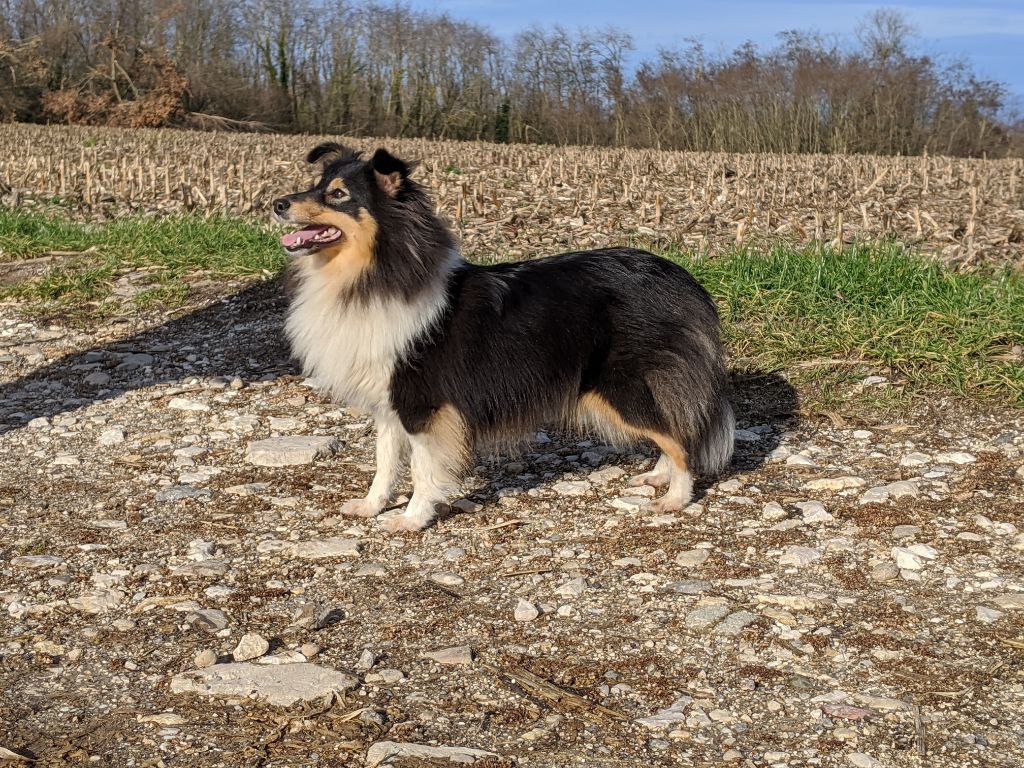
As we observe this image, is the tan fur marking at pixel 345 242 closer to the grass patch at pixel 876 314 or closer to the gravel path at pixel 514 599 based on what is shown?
the gravel path at pixel 514 599

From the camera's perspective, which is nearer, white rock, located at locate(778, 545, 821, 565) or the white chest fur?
white rock, located at locate(778, 545, 821, 565)

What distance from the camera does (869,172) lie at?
17.2 meters

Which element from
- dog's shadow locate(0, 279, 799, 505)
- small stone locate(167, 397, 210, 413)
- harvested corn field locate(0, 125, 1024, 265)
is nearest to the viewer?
dog's shadow locate(0, 279, 799, 505)

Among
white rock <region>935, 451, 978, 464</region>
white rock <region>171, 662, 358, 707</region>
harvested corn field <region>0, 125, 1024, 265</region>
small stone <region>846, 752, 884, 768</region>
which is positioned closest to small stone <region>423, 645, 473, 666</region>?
white rock <region>171, 662, 358, 707</region>

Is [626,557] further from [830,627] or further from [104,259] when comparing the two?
[104,259]

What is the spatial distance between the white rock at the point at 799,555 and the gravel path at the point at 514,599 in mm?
13

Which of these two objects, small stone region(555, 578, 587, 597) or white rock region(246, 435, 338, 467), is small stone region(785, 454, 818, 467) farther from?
white rock region(246, 435, 338, 467)

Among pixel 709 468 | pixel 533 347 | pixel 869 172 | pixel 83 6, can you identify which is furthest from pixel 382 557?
pixel 83 6

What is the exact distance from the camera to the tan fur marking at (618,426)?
190 inches

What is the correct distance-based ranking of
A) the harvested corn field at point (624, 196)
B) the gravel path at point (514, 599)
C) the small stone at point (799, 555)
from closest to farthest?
1. the gravel path at point (514, 599)
2. the small stone at point (799, 555)
3. the harvested corn field at point (624, 196)

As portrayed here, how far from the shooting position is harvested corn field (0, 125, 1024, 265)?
31.9 feet

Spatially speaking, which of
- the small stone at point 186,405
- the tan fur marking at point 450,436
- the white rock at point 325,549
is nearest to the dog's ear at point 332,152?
the tan fur marking at point 450,436

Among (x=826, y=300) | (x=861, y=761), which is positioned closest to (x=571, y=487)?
(x=861, y=761)

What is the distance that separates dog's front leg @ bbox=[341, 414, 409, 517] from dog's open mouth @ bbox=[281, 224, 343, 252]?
0.84 m
